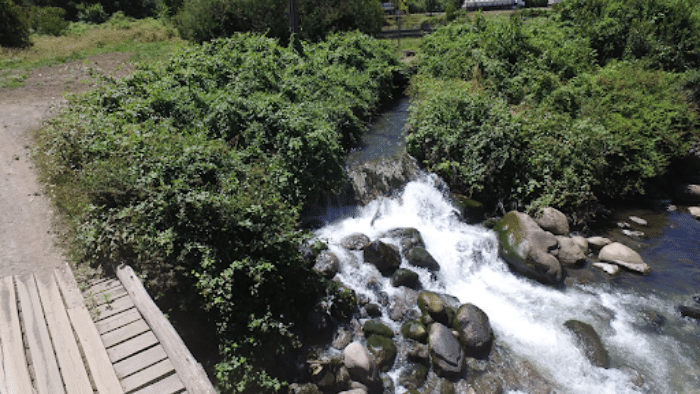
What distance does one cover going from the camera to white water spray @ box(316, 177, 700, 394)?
25.5ft

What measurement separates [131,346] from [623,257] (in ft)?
37.1

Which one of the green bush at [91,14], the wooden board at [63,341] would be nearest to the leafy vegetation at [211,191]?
the wooden board at [63,341]

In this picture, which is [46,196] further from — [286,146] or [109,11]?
[109,11]

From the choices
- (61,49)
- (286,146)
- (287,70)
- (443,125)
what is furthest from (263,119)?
(61,49)

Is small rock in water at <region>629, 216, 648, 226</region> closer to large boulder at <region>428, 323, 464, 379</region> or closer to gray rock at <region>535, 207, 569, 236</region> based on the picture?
gray rock at <region>535, 207, 569, 236</region>

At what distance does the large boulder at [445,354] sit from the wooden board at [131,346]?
5.11 metres

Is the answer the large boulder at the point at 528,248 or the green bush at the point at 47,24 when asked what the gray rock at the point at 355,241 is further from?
the green bush at the point at 47,24

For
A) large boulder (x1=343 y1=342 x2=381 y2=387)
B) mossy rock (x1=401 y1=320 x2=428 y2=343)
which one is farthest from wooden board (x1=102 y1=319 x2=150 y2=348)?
mossy rock (x1=401 y1=320 x2=428 y2=343)

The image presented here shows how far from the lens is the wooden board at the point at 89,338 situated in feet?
15.0

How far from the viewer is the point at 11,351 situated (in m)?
4.70

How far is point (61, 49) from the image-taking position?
2019 cm

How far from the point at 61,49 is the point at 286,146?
17.4m

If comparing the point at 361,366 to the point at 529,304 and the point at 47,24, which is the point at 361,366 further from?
the point at 47,24

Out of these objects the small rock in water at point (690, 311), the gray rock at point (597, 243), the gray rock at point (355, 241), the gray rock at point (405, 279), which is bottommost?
the small rock in water at point (690, 311)
